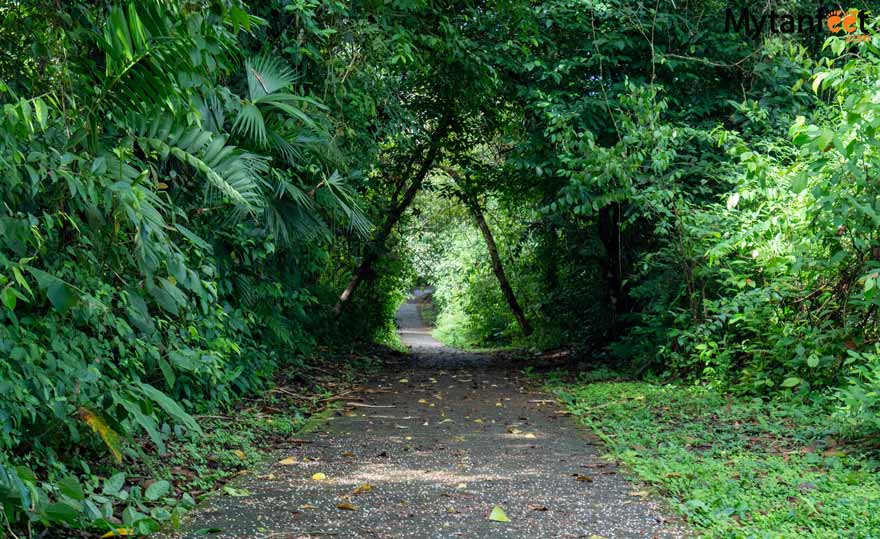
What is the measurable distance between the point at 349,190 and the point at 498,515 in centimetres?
403

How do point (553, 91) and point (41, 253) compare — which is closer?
point (41, 253)

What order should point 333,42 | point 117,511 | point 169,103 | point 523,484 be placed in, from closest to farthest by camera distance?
point 117,511
point 169,103
point 523,484
point 333,42

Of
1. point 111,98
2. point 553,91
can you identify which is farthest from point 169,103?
point 553,91

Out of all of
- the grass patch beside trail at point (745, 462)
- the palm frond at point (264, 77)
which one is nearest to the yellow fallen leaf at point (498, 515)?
the grass patch beside trail at point (745, 462)

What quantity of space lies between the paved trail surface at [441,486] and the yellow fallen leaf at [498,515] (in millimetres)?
44

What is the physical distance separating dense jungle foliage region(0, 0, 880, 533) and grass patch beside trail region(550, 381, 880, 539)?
1.42ft

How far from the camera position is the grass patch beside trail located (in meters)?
3.83

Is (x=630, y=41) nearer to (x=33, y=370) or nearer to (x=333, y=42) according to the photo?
(x=333, y=42)

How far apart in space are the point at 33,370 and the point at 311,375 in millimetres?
6054

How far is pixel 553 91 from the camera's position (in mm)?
9945

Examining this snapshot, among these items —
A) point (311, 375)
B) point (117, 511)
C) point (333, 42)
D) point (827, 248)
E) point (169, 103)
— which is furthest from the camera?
point (311, 375)
